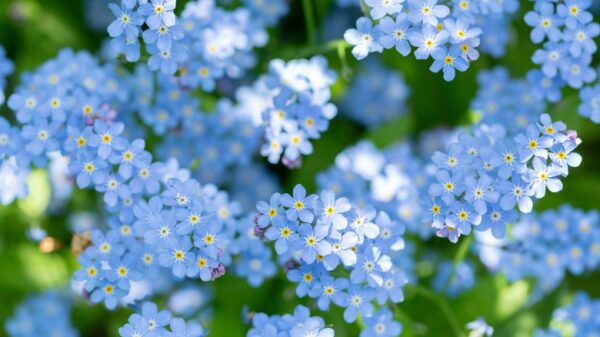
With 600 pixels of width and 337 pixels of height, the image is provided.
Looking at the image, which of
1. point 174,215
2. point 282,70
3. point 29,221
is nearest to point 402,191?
point 282,70

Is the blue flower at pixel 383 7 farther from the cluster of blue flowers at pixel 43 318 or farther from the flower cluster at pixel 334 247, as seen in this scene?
the cluster of blue flowers at pixel 43 318

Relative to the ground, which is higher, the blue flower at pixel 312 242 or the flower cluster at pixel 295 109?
the flower cluster at pixel 295 109

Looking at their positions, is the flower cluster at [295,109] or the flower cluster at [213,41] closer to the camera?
the flower cluster at [295,109]

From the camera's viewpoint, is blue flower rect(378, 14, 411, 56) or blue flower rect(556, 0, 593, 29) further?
blue flower rect(556, 0, 593, 29)

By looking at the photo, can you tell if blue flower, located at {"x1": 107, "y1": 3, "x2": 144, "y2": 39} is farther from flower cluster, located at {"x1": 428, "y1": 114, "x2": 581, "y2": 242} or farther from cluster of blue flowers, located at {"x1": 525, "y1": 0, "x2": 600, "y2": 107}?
cluster of blue flowers, located at {"x1": 525, "y1": 0, "x2": 600, "y2": 107}

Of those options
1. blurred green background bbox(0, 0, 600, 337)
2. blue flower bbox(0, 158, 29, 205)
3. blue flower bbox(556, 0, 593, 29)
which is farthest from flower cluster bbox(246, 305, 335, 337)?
blue flower bbox(556, 0, 593, 29)

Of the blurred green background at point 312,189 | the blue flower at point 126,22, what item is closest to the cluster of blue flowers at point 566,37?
the blurred green background at point 312,189

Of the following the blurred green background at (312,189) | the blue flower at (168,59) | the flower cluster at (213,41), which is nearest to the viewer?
the blue flower at (168,59)

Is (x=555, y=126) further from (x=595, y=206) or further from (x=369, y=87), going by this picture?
(x=369, y=87)
